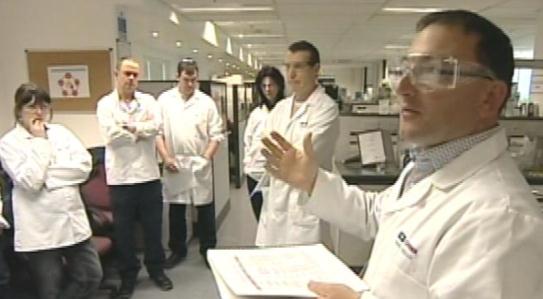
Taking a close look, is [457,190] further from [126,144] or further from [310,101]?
[126,144]

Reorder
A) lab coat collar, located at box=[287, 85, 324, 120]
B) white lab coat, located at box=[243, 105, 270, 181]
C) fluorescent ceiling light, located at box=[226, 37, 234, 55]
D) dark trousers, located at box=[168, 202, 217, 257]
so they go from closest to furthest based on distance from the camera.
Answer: lab coat collar, located at box=[287, 85, 324, 120] < white lab coat, located at box=[243, 105, 270, 181] < dark trousers, located at box=[168, 202, 217, 257] < fluorescent ceiling light, located at box=[226, 37, 234, 55]

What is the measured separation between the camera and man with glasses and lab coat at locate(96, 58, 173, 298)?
297 centimetres

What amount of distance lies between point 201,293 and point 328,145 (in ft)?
5.08

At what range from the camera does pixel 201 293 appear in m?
3.15

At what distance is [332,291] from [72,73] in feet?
12.4

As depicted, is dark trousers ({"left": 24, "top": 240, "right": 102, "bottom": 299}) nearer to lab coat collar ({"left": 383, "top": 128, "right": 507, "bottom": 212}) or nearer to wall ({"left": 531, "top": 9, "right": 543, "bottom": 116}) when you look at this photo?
lab coat collar ({"left": 383, "top": 128, "right": 507, "bottom": 212})

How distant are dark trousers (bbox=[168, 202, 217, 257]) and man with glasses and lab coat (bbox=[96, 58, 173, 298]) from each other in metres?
0.53

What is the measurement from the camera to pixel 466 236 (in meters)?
0.72

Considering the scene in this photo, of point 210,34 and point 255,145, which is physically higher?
point 210,34

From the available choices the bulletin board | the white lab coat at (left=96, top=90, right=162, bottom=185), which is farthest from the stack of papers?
the bulletin board

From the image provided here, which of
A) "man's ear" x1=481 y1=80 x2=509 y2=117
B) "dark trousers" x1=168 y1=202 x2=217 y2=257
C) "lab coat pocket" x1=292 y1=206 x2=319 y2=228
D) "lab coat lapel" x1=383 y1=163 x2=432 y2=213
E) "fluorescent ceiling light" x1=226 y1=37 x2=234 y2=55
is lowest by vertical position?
"dark trousers" x1=168 y1=202 x2=217 y2=257

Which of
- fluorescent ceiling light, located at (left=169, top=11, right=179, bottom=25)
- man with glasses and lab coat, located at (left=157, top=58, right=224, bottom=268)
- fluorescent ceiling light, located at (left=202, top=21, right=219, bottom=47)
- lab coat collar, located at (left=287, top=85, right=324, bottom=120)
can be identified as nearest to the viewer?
lab coat collar, located at (left=287, top=85, right=324, bottom=120)

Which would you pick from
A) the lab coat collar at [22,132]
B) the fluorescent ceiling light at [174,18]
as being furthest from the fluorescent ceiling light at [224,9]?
the lab coat collar at [22,132]

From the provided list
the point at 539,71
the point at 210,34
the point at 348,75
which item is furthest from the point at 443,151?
the point at 348,75
